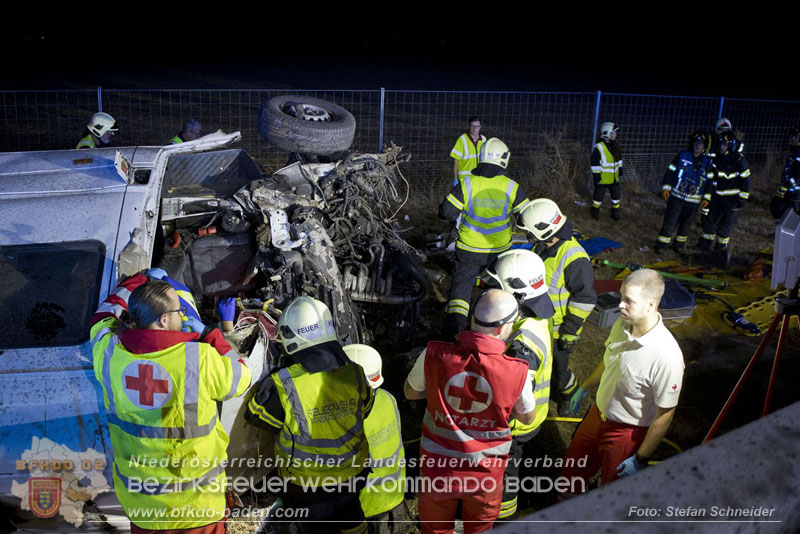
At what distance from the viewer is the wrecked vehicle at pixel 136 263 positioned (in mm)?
2797

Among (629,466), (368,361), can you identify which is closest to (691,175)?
(629,466)

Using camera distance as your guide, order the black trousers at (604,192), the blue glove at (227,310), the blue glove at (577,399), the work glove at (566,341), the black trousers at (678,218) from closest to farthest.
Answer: the blue glove at (227,310) < the blue glove at (577,399) < the work glove at (566,341) < the black trousers at (678,218) < the black trousers at (604,192)

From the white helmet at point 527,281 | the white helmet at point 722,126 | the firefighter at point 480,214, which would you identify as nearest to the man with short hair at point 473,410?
the white helmet at point 527,281

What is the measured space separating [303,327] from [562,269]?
2.43 meters

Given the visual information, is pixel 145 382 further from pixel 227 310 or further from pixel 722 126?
pixel 722 126

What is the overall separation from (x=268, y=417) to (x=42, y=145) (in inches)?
427

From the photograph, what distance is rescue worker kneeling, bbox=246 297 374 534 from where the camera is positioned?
2918 millimetres

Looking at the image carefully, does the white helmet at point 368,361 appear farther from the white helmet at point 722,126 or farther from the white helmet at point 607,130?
the white helmet at point 722,126

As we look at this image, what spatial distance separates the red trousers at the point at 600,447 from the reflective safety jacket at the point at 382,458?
119 cm

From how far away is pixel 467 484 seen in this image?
10.2ft

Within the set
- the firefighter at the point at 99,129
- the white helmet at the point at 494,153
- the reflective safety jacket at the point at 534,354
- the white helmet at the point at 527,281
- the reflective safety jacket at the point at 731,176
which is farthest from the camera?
the reflective safety jacket at the point at 731,176

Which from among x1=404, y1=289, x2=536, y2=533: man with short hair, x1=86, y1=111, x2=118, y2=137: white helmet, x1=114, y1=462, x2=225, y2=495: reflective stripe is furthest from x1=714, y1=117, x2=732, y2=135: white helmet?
x1=114, y1=462, x2=225, y2=495: reflective stripe

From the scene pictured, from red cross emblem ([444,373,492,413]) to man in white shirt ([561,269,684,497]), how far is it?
0.93m

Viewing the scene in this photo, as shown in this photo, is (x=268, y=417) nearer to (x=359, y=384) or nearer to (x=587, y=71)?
(x=359, y=384)
